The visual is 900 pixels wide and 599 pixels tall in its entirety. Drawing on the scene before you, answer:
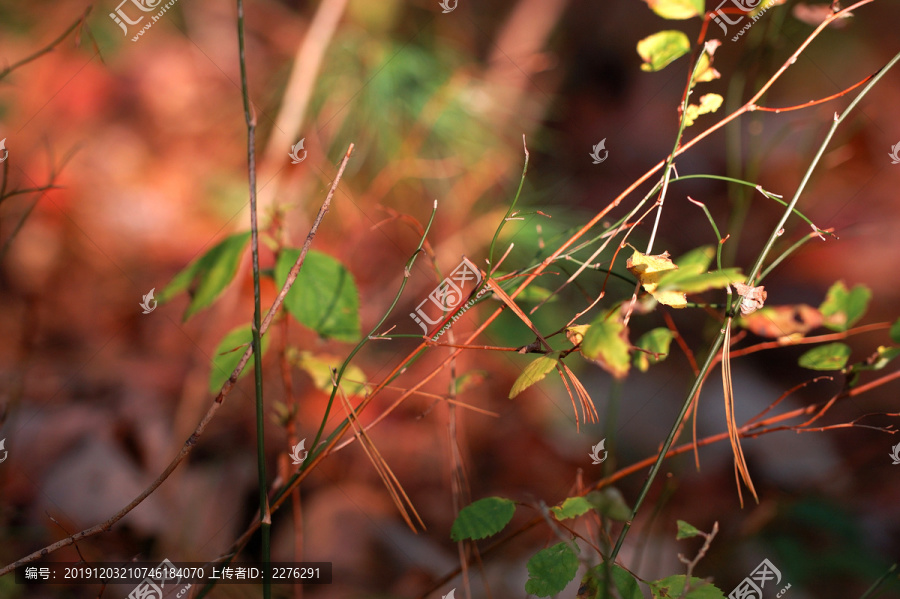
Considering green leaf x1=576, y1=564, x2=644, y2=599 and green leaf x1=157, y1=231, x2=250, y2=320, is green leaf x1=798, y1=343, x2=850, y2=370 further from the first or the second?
green leaf x1=157, y1=231, x2=250, y2=320

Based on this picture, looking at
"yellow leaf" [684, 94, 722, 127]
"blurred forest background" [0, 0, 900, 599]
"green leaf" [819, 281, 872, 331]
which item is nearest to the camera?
"yellow leaf" [684, 94, 722, 127]

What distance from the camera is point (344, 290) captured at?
552mm

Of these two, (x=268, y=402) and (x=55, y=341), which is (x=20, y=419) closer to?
(x=55, y=341)

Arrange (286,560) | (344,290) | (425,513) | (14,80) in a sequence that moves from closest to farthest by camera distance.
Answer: (344,290), (286,560), (425,513), (14,80)

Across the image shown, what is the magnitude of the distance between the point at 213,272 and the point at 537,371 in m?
0.41

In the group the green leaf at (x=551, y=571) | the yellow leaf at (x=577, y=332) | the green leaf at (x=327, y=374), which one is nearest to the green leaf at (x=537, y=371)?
the yellow leaf at (x=577, y=332)

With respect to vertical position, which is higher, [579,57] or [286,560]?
[579,57]

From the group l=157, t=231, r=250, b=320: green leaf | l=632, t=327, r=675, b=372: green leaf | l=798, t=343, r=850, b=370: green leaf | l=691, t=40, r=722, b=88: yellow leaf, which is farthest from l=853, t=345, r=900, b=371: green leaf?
l=157, t=231, r=250, b=320: green leaf

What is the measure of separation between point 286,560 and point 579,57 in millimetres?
1965

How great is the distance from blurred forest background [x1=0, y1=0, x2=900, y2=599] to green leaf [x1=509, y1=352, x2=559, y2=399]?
0.50ft

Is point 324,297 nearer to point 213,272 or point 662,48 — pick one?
point 213,272

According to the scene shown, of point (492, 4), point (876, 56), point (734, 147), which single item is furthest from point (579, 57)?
point (876, 56)

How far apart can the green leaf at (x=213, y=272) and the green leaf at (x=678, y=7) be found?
47cm

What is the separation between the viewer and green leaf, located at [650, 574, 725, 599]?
1.13 feet
